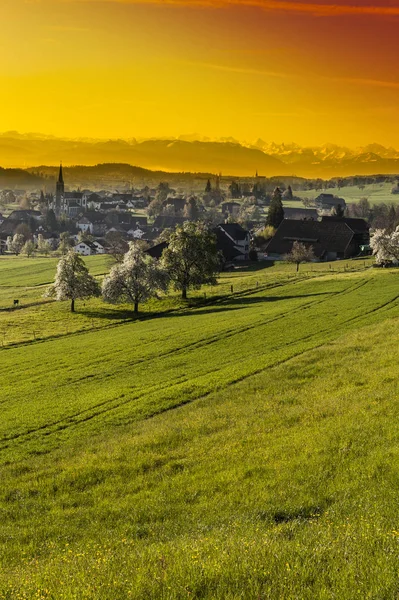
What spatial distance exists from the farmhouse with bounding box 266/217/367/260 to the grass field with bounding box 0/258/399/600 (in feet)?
282

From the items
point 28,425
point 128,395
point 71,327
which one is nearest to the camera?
point 28,425

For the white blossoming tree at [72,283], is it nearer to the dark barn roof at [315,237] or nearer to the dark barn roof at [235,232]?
the dark barn roof at [235,232]

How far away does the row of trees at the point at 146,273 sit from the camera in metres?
79.8

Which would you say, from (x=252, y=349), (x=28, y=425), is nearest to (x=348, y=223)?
(x=252, y=349)

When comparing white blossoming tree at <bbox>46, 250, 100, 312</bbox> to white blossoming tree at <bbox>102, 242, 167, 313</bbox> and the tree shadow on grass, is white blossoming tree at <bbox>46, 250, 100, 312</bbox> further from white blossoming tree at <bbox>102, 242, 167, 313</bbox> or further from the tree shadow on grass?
white blossoming tree at <bbox>102, 242, 167, 313</bbox>

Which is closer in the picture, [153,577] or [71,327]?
[153,577]

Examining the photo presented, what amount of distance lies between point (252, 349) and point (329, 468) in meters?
27.0

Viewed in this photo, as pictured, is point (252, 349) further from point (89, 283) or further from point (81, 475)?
point (89, 283)

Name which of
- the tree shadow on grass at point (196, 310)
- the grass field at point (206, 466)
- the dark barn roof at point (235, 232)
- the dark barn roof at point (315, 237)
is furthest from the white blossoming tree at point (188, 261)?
the dark barn roof at point (235, 232)

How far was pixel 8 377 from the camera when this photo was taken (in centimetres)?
4297

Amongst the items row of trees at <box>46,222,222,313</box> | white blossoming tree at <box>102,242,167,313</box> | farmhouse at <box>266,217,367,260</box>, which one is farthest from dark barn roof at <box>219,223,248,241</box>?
white blossoming tree at <box>102,242,167,313</box>

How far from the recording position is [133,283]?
79250 millimetres

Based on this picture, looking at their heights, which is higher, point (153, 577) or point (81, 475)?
point (153, 577)

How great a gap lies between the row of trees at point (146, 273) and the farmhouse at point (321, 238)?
184 ft
